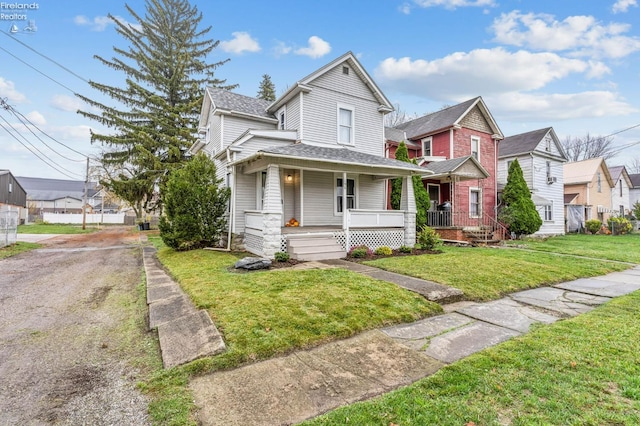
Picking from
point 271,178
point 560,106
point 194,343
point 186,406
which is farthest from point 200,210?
→ point 560,106

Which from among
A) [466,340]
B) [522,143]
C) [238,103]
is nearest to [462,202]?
[522,143]

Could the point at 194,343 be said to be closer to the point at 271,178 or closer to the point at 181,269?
the point at 181,269

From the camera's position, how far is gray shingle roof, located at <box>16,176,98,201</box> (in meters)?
55.6

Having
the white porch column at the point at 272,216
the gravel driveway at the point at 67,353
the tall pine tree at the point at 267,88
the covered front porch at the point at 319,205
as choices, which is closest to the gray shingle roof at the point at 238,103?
the covered front porch at the point at 319,205

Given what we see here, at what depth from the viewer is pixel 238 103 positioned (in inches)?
545

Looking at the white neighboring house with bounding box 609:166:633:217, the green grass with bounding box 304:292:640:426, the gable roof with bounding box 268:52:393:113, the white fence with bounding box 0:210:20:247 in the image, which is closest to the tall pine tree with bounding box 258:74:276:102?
the gable roof with bounding box 268:52:393:113

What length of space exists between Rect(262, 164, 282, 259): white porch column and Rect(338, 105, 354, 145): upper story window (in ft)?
16.5

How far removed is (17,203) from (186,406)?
151 ft

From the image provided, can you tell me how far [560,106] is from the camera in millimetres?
29859

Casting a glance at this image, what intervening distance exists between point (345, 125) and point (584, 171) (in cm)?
2660

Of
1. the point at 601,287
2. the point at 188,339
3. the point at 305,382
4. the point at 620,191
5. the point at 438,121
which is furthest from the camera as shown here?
the point at 620,191

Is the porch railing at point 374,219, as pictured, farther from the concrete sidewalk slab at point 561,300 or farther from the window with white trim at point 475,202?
the window with white trim at point 475,202

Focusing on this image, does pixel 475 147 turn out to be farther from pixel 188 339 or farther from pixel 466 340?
pixel 188 339

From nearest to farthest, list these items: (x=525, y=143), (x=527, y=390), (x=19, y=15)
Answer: (x=527, y=390)
(x=19, y=15)
(x=525, y=143)
